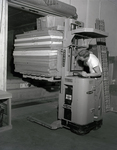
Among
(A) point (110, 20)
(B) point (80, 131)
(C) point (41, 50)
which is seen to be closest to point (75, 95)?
(B) point (80, 131)

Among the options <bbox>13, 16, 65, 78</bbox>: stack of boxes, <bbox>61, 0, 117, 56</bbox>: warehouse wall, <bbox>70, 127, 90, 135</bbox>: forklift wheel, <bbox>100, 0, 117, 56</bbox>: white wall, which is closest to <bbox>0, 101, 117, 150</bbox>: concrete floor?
<bbox>70, 127, 90, 135</bbox>: forklift wheel

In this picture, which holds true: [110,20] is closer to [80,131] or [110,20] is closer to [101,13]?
[101,13]

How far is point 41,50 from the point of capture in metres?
4.27

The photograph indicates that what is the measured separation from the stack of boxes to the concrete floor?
1265 mm

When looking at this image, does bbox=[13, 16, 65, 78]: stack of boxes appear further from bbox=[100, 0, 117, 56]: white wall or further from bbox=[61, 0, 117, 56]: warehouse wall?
bbox=[100, 0, 117, 56]: white wall

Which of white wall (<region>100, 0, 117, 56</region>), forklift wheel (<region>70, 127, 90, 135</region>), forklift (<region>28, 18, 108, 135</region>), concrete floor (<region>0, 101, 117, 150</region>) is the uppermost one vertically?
white wall (<region>100, 0, 117, 56</region>)

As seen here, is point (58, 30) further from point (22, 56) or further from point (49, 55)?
point (22, 56)

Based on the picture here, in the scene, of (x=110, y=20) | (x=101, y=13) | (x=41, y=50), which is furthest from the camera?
(x=110, y=20)

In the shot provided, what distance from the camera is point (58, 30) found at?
4.14 m

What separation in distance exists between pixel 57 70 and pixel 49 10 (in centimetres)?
218

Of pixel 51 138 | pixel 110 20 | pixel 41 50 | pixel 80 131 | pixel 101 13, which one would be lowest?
pixel 51 138

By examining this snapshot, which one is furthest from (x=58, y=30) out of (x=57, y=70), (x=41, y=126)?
(x=41, y=126)

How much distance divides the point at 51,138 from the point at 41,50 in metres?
2.01

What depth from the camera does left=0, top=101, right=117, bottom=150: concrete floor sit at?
3260 mm
